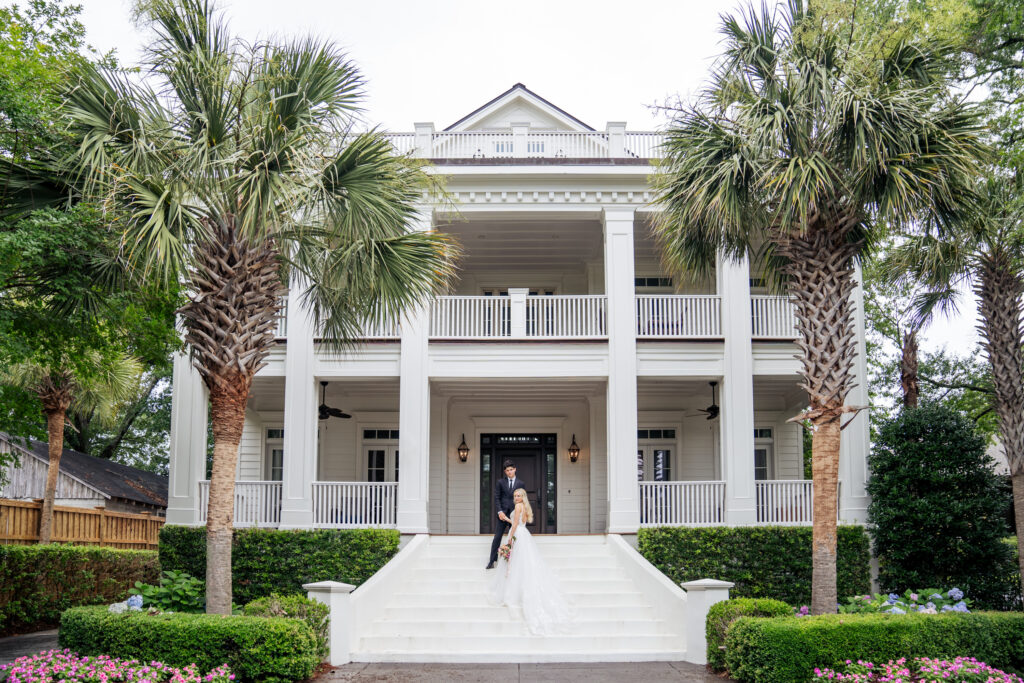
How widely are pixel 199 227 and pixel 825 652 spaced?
25.4 ft

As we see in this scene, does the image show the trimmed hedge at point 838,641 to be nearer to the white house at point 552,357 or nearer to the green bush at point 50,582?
the white house at point 552,357

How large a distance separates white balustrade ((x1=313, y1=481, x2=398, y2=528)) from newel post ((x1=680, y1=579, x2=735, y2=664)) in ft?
21.3

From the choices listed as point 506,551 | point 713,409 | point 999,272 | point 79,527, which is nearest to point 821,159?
point 999,272

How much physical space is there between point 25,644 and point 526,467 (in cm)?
1038

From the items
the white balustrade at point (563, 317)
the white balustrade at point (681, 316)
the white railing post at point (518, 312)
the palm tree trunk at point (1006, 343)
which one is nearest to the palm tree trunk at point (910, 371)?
the white balustrade at point (681, 316)

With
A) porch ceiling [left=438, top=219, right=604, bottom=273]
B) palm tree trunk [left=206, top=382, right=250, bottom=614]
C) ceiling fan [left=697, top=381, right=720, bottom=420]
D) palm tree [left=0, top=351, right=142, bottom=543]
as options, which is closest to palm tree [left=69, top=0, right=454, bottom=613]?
palm tree trunk [left=206, top=382, right=250, bottom=614]

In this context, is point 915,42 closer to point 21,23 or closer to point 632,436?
point 632,436

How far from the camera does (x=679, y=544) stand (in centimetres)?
1502

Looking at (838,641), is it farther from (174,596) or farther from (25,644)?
(25,644)

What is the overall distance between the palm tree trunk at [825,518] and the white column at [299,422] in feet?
28.6

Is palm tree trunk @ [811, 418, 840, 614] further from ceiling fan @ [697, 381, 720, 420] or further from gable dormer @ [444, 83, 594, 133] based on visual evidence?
gable dormer @ [444, 83, 594, 133]

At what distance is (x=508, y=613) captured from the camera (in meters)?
12.3

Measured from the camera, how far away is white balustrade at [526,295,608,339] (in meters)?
16.9

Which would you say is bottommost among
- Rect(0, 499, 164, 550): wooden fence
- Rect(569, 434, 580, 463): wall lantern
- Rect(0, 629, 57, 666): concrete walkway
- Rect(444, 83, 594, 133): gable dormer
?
Rect(0, 629, 57, 666): concrete walkway
